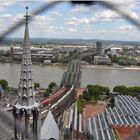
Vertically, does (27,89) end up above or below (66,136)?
above

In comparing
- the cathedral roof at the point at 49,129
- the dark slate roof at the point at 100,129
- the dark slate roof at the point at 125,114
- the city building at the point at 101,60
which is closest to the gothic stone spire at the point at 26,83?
the cathedral roof at the point at 49,129

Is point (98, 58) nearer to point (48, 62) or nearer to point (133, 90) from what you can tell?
point (48, 62)

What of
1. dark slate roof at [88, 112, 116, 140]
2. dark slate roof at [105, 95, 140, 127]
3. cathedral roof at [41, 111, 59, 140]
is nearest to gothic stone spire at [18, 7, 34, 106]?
cathedral roof at [41, 111, 59, 140]

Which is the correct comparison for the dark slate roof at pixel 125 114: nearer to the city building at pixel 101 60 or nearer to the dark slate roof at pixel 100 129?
the dark slate roof at pixel 100 129

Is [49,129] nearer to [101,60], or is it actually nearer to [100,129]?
[100,129]

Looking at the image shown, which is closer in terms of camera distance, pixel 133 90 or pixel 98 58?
pixel 133 90

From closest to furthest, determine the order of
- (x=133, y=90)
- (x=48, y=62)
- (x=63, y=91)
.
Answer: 1. (x=63, y=91)
2. (x=133, y=90)
3. (x=48, y=62)

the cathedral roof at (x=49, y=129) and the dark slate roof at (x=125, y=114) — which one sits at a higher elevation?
the cathedral roof at (x=49, y=129)

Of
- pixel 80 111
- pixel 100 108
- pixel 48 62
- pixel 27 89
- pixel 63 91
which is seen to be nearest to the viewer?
pixel 27 89

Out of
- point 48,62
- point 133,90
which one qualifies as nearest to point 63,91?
point 133,90

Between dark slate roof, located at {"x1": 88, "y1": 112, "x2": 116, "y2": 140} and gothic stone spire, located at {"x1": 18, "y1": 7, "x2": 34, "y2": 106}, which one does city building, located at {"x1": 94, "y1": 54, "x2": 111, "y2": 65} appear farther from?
gothic stone spire, located at {"x1": 18, "y1": 7, "x2": 34, "y2": 106}

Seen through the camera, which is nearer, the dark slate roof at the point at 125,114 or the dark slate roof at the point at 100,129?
the dark slate roof at the point at 100,129
